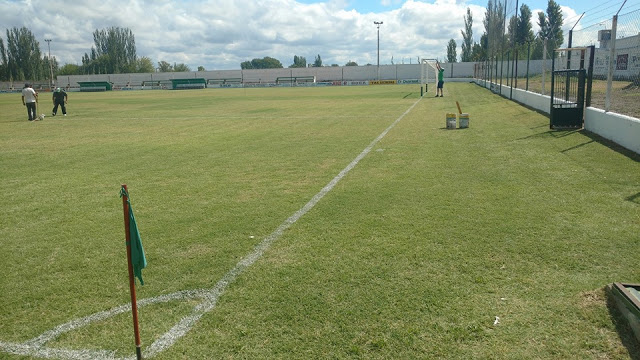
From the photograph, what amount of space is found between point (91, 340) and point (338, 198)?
4260 millimetres

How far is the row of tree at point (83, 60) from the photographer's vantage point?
104m

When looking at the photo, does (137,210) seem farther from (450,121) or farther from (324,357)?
(450,121)

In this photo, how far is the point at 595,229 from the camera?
5.39 meters

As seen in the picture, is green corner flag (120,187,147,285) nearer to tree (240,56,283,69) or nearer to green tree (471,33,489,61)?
green tree (471,33,489,61)

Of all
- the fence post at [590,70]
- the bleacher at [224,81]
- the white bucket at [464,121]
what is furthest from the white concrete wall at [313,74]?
the fence post at [590,70]

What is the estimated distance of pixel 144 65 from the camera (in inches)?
4941

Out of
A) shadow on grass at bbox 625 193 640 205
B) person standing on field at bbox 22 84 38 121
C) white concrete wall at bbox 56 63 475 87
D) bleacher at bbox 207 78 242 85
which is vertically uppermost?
white concrete wall at bbox 56 63 475 87

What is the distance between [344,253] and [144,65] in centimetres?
13335

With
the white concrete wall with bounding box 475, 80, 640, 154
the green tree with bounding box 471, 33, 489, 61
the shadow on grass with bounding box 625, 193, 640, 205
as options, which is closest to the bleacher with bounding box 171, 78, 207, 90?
the green tree with bounding box 471, 33, 489, 61

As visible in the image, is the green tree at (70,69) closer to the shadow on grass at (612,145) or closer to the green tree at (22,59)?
the green tree at (22,59)

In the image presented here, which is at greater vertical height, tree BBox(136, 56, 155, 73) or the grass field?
tree BBox(136, 56, 155, 73)

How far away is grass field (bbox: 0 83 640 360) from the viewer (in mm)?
3426

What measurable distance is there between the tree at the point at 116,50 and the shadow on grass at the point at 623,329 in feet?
421

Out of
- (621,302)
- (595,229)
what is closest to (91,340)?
(621,302)
